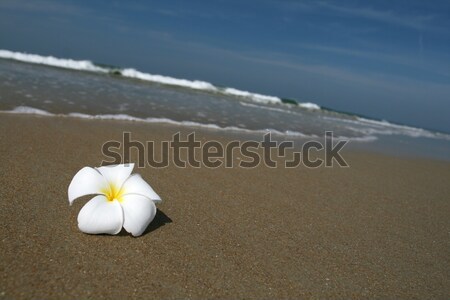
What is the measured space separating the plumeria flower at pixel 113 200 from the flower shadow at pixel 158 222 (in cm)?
11

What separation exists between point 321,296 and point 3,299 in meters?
1.83

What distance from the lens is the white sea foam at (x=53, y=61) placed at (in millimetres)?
22969

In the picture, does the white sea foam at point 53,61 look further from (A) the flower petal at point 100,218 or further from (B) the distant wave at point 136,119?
(A) the flower petal at point 100,218

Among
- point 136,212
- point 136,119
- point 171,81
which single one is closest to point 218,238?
point 136,212

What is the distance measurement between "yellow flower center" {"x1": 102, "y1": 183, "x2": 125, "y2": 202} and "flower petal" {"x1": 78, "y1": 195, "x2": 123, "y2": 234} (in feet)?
0.47

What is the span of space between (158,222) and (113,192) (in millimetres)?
482

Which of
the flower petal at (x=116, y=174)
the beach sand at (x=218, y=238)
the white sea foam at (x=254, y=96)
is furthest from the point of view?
the white sea foam at (x=254, y=96)

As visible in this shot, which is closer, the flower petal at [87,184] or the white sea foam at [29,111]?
the flower petal at [87,184]

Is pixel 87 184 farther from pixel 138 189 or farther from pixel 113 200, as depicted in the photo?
pixel 138 189

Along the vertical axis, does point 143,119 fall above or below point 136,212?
above

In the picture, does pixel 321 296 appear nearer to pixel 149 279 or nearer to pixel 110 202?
pixel 149 279

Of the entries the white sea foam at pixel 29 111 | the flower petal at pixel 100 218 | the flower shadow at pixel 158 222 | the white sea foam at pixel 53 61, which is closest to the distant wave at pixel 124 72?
the white sea foam at pixel 53 61

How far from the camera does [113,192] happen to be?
115 inches

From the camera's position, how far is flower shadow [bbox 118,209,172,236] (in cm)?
289
